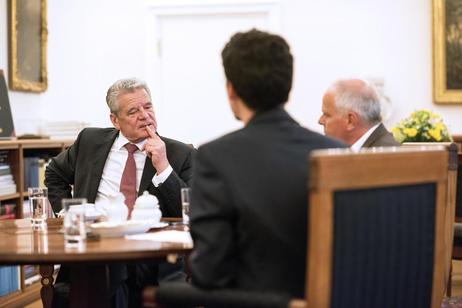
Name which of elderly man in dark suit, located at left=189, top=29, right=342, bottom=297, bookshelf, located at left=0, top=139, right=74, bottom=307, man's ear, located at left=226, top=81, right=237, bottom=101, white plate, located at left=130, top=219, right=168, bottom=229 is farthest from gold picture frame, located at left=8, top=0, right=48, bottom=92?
elderly man in dark suit, located at left=189, top=29, right=342, bottom=297

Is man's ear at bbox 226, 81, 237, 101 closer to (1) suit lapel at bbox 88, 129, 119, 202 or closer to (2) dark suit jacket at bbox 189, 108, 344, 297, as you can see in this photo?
(2) dark suit jacket at bbox 189, 108, 344, 297

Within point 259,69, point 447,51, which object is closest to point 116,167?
point 259,69

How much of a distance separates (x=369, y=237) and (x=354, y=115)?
5.41 feet

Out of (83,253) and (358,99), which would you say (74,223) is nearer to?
(83,253)

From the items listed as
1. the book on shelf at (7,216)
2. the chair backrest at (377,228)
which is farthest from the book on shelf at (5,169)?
the chair backrest at (377,228)

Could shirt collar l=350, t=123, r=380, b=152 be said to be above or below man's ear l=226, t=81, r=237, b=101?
below

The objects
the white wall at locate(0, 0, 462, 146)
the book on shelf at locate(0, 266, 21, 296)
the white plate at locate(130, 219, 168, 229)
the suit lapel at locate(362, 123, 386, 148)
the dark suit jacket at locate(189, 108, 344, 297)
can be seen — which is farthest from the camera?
the white wall at locate(0, 0, 462, 146)

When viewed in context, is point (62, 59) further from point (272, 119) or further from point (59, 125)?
point (272, 119)

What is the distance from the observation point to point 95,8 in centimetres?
741

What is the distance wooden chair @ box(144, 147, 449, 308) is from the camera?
1905 mm

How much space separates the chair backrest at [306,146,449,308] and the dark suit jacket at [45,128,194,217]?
1.46 meters

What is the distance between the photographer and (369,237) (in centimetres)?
203

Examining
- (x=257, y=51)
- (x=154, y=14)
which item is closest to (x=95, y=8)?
(x=154, y=14)

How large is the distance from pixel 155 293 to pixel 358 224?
0.56m
